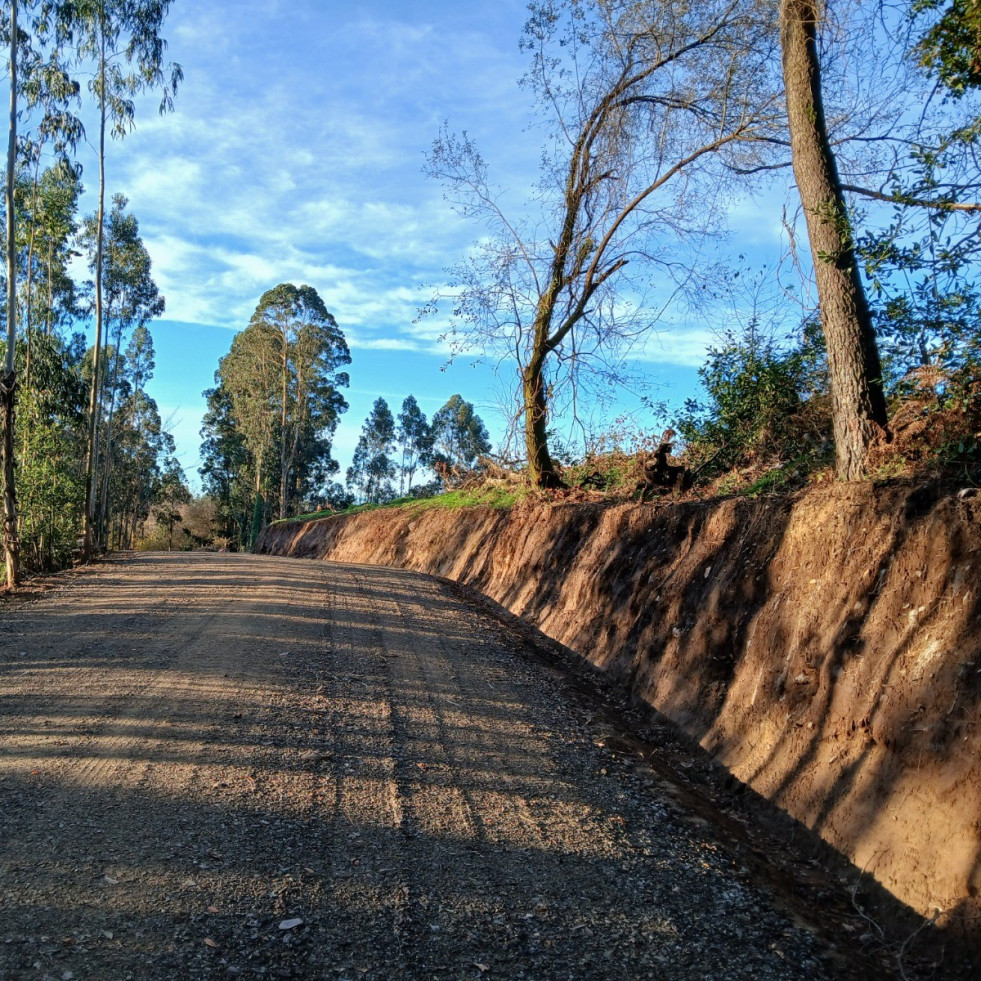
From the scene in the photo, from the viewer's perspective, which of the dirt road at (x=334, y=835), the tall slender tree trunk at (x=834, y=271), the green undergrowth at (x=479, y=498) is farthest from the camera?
the green undergrowth at (x=479, y=498)

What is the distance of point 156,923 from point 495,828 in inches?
75.6

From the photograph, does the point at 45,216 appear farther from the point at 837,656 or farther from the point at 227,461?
the point at 227,461

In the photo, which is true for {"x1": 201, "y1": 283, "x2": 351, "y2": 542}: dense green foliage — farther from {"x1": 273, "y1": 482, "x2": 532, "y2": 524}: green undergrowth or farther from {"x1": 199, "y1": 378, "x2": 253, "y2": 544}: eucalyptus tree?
{"x1": 273, "y1": 482, "x2": 532, "y2": 524}: green undergrowth

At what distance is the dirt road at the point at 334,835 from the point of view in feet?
10.4

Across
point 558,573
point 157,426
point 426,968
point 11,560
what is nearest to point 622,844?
point 426,968

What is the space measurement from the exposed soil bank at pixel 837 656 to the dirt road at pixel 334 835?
29.7 inches

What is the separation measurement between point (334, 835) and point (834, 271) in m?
6.61

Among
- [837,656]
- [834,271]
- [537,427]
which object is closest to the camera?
[837,656]

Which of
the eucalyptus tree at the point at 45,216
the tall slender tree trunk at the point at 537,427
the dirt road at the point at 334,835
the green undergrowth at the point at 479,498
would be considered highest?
the eucalyptus tree at the point at 45,216

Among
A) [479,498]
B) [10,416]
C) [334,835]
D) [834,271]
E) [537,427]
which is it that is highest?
[834,271]

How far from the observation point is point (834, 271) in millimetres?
7145

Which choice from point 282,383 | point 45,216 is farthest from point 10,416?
point 282,383

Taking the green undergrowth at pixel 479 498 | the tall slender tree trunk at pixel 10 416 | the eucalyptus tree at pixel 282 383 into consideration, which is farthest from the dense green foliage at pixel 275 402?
the tall slender tree trunk at pixel 10 416

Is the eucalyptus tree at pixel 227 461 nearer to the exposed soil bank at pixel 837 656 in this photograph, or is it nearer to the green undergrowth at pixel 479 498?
the green undergrowth at pixel 479 498
